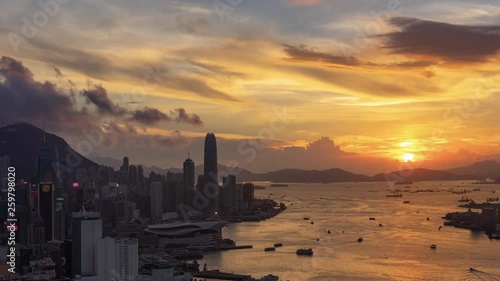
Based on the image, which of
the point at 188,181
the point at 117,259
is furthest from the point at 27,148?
the point at 117,259

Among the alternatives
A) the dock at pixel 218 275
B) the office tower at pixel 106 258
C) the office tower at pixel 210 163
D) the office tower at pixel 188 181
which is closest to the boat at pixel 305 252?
the dock at pixel 218 275

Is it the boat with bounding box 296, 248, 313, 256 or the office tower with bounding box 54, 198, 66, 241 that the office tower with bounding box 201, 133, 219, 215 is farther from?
the boat with bounding box 296, 248, 313, 256

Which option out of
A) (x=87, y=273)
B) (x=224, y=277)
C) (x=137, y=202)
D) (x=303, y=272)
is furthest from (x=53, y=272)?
(x=137, y=202)

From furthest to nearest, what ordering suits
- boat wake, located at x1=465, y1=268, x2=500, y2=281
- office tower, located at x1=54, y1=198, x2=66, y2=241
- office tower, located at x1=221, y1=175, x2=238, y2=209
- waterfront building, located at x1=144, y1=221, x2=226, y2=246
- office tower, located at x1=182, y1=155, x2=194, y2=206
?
1. office tower, located at x1=182, y1=155, x2=194, y2=206
2. office tower, located at x1=221, y1=175, x2=238, y2=209
3. office tower, located at x1=54, y1=198, x2=66, y2=241
4. waterfront building, located at x1=144, y1=221, x2=226, y2=246
5. boat wake, located at x1=465, y1=268, x2=500, y2=281

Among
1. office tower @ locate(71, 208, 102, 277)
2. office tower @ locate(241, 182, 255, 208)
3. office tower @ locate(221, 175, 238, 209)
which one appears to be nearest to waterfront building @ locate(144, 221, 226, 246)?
office tower @ locate(71, 208, 102, 277)

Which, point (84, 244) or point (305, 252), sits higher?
point (84, 244)

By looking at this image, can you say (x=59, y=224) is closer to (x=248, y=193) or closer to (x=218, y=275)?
(x=218, y=275)

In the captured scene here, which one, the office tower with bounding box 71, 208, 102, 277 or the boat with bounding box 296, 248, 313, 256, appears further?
the boat with bounding box 296, 248, 313, 256
